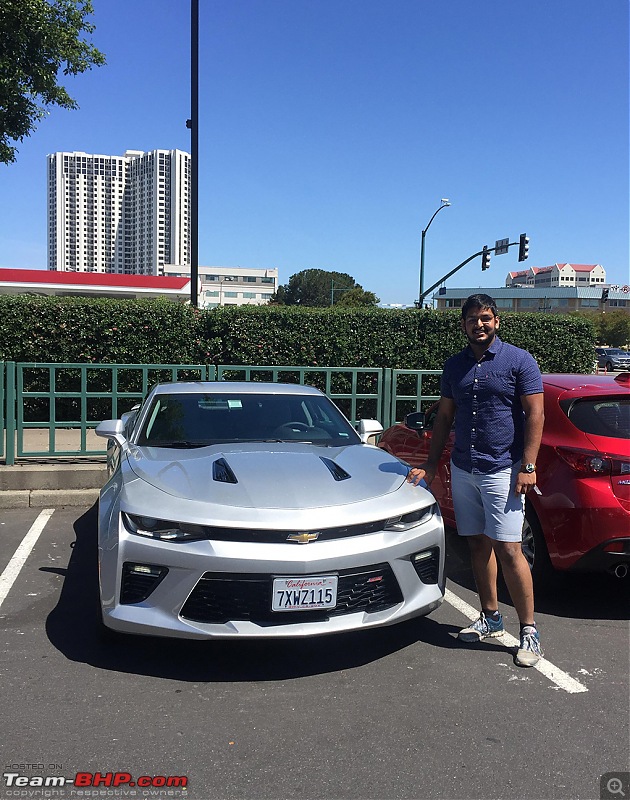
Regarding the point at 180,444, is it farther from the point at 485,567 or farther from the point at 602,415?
the point at 602,415

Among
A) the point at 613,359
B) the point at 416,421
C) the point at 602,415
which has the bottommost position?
the point at 416,421

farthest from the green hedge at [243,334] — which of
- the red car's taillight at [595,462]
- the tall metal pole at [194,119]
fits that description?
the red car's taillight at [595,462]

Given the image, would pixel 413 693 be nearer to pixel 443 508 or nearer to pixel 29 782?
pixel 29 782

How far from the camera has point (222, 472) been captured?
147 inches

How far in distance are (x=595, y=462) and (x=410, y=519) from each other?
1321mm

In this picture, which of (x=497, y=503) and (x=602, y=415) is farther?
(x=602, y=415)

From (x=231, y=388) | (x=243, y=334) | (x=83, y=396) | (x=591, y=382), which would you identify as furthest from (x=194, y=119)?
(x=591, y=382)

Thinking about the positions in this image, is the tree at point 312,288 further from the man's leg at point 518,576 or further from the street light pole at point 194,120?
the man's leg at point 518,576

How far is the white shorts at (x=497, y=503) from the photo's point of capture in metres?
3.63

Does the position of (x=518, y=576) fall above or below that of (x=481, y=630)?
above

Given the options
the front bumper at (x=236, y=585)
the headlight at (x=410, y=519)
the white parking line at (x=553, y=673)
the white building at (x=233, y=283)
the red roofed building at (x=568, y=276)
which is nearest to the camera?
the front bumper at (x=236, y=585)

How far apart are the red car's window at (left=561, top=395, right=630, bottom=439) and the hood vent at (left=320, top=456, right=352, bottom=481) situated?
1606mm

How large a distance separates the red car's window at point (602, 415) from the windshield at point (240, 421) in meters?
1.48

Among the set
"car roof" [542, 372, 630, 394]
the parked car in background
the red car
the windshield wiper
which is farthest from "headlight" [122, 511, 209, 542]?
the parked car in background
